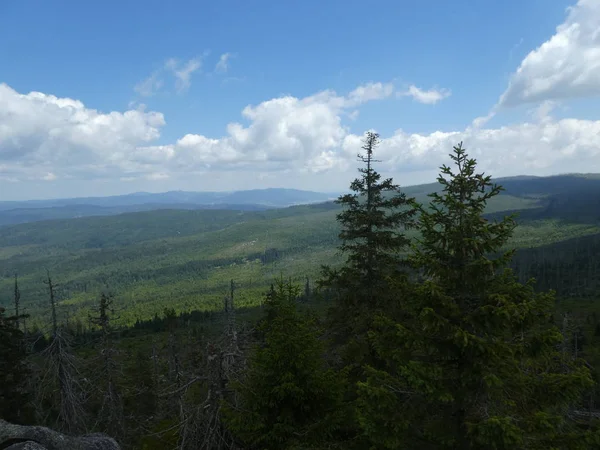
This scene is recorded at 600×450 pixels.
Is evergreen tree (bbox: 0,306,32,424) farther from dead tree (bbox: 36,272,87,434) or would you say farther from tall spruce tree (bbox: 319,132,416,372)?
tall spruce tree (bbox: 319,132,416,372)

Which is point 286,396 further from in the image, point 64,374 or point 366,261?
point 64,374

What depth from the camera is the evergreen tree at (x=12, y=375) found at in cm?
1991

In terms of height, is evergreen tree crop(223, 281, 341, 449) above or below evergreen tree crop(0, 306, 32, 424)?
above

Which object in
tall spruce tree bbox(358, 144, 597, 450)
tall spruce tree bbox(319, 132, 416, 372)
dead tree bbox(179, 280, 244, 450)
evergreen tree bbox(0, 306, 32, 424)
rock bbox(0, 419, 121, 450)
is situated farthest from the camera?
evergreen tree bbox(0, 306, 32, 424)

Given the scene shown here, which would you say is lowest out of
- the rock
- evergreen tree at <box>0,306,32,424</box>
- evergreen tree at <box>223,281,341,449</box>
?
evergreen tree at <box>0,306,32,424</box>

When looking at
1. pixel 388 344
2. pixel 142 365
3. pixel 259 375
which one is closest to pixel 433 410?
pixel 388 344

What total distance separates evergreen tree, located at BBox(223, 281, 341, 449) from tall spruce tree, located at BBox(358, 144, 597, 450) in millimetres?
2248

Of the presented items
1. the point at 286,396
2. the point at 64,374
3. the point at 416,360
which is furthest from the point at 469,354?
the point at 64,374

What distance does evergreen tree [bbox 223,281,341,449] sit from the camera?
10.1m

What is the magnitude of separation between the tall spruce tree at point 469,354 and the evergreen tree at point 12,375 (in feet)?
69.5

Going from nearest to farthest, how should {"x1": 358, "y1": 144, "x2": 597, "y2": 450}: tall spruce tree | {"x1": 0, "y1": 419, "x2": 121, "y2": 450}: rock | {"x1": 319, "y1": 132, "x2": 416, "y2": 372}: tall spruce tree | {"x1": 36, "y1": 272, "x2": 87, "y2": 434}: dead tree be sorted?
1. {"x1": 358, "y1": 144, "x2": 597, "y2": 450}: tall spruce tree
2. {"x1": 0, "y1": 419, "x2": 121, "y2": 450}: rock
3. {"x1": 319, "y1": 132, "x2": 416, "y2": 372}: tall spruce tree
4. {"x1": 36, "y1": 272, "x2": 87, "y2": 434}: dead tree

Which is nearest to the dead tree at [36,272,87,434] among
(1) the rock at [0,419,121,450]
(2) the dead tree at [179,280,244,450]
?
(1) the rock at [0,419,121,450]

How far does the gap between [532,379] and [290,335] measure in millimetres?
5938

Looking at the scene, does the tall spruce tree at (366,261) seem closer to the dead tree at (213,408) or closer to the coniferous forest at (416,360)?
the coniferous forest at (416,360)
